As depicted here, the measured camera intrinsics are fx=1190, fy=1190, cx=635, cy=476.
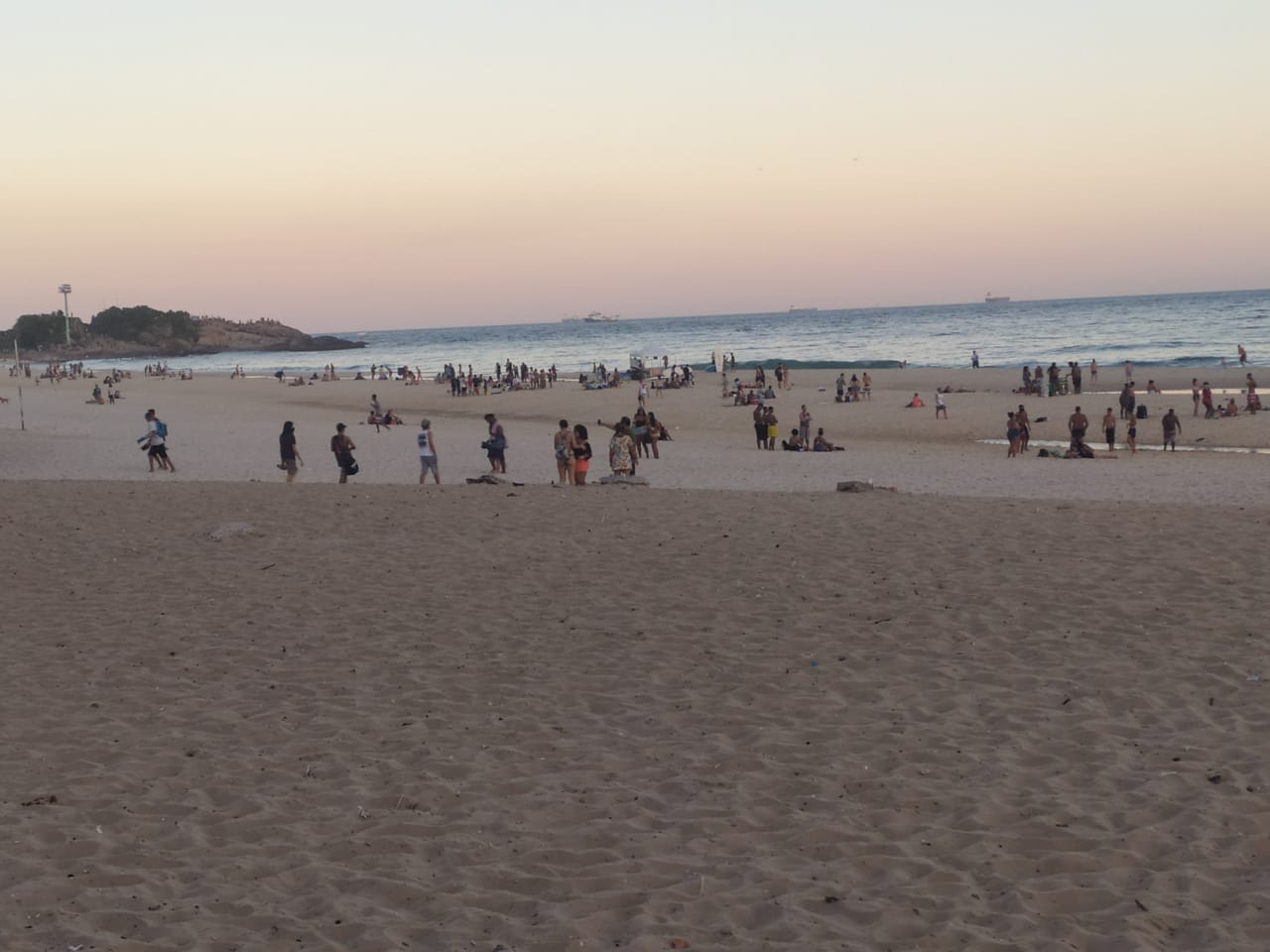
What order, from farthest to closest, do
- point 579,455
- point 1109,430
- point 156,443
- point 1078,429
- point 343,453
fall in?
point 1109,430, point 1078,429, point 156,443, point 343,453, point 579,455

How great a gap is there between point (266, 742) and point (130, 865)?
71.5 inches

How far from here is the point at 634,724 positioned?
25.6 ft

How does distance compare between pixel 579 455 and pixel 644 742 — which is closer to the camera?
pixel 644 742

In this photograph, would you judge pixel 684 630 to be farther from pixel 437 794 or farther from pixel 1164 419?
pixel 1164 419

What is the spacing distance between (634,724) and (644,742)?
36cm

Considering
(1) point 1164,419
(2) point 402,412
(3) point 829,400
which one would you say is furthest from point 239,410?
(1) point 1164,419

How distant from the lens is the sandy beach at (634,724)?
5.25 meters

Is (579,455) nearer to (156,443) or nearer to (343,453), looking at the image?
(343,453)

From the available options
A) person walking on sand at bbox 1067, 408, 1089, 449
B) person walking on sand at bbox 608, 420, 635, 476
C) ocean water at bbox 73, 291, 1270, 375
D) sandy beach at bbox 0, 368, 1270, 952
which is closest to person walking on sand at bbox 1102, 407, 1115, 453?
person walking on sand at bbox 1067, 408, 1089, 449

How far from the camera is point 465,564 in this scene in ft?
41.8

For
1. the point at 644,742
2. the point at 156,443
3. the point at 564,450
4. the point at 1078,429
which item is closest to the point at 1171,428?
the point at 1078,429

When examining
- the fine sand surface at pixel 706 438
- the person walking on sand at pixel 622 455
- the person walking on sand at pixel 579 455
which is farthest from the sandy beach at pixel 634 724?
the fine sand surface at pixel 706 438

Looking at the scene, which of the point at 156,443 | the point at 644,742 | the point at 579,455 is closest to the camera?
the point at 644,742

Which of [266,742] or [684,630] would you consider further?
[684,630]
